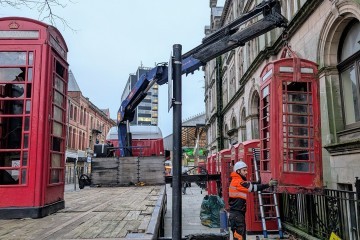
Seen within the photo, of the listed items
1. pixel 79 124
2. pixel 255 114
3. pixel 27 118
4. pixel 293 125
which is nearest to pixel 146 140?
pixel 255 114

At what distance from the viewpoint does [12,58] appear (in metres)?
5.47

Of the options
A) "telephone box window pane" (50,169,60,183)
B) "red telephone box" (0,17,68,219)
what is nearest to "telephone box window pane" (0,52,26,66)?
"red telephone box" (0,17,68,219)

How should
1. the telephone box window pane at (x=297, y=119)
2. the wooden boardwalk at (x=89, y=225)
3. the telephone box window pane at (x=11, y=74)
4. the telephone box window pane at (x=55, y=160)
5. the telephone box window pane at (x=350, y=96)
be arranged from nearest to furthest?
the wooden boardwalk at (x=89, y=225)
the telephone box window pane at (x=11, y=74)
the telephone box window pane at (x=55, y=160)
the telephone box window pane at (x=297, y=119)
the telephone box window pane at (x=350, y=96)

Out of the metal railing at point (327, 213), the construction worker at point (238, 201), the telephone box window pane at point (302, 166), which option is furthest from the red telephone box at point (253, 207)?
the construction worker at point (238, 201)

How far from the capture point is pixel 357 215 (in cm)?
612

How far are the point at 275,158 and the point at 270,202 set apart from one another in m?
3.74

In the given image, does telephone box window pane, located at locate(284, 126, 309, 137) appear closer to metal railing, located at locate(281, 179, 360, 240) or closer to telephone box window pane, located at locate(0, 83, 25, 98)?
metal railing, located at locate(281, 179, 360, 240)

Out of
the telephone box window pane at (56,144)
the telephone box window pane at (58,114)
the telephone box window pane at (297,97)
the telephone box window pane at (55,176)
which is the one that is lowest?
the telephone box window pane at (55,176)

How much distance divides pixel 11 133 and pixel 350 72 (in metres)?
7.24

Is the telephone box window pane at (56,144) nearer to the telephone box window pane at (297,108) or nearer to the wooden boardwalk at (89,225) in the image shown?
the wooden boardwalk at (89,225)

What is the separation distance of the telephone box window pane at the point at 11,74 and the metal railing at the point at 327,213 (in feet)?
19.4

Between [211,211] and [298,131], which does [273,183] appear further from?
[211,211]

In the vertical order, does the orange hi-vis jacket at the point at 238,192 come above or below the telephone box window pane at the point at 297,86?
below

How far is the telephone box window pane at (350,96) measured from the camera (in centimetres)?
769
